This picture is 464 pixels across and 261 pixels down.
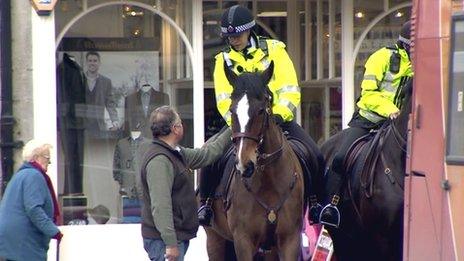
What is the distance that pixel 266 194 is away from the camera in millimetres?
9477

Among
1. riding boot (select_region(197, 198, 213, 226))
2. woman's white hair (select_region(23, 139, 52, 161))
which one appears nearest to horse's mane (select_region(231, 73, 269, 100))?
riding boot (select_region(197, 198, 213, 226))

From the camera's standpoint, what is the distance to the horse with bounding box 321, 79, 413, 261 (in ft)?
30.9

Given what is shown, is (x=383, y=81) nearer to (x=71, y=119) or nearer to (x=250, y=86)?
(x=250, y=86)

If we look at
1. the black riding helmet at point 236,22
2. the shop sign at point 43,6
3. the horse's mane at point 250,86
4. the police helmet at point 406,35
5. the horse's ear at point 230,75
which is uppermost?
the shop sign at point 43,6

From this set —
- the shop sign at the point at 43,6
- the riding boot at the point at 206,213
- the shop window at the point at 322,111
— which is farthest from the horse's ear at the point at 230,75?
the shop window at the point at 322,111

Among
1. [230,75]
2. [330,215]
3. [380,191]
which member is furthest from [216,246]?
[230,75]

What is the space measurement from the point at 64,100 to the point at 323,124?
352cm

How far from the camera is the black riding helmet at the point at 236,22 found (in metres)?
9.98

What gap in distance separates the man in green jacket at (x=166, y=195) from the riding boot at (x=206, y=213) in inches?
46.0

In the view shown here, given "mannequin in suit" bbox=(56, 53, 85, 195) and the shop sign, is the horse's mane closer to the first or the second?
the shop sign

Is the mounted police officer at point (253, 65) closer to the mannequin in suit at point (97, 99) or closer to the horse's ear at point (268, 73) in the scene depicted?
the horse's ear at point (268, 73)

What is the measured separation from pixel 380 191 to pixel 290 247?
88cm

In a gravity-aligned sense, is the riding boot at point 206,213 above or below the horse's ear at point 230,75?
below

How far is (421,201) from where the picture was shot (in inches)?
315
